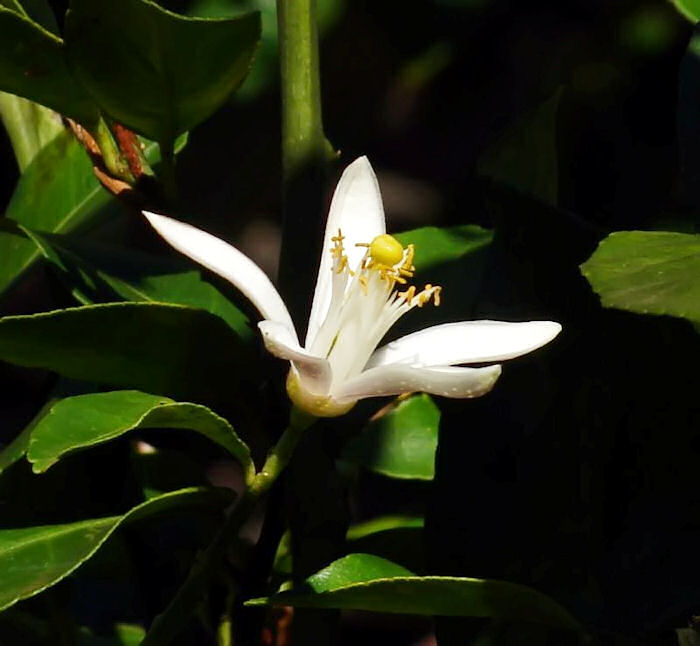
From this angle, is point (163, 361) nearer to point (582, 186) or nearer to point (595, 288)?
point (595, 288)

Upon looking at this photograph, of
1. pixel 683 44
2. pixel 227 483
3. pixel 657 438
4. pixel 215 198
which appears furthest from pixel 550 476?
pixel 227 483

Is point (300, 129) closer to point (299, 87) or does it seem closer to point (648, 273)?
point (299, 87)

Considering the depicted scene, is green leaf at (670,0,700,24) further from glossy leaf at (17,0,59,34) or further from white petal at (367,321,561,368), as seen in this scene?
glossy leaf at (17,0,59,34)

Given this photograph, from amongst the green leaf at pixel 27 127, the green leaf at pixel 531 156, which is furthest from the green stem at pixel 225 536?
the green leaf at pixel 27 127

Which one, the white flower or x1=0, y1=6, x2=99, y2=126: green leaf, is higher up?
x1=0, y1=6, x2=99, y2=126: green leaf

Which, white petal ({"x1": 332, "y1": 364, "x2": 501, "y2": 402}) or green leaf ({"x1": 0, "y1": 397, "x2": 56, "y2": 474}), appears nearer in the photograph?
white petal ({"x1": 332, "y1": 364, "x2": 501, "y2": 402})

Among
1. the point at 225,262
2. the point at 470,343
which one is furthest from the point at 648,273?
the point at 225,262

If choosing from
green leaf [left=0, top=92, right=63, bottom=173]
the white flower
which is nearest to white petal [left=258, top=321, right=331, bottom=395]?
the white flower
